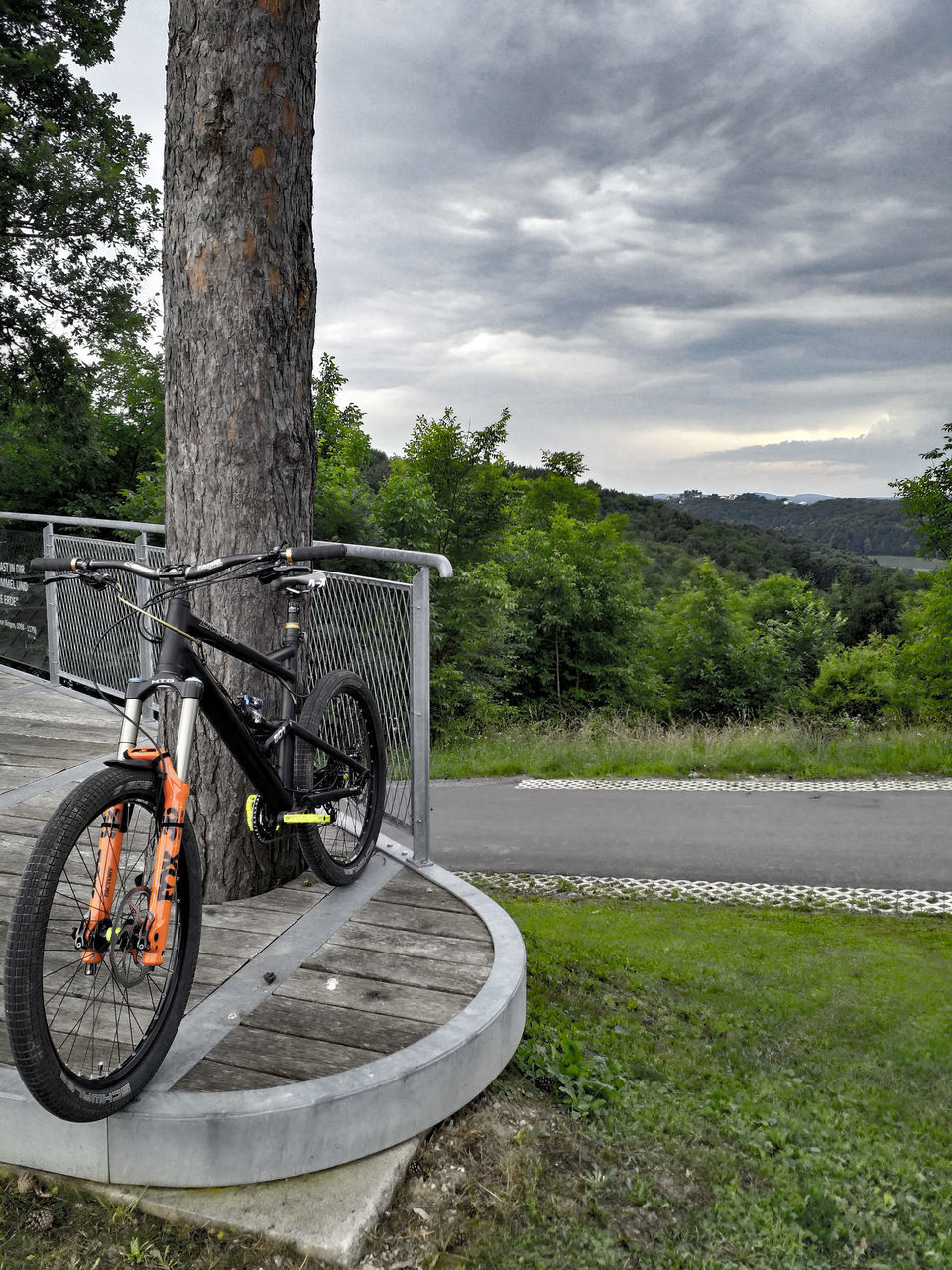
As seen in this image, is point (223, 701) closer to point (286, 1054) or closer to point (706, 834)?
point (286, 1054)

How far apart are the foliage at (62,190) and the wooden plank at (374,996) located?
15640mm

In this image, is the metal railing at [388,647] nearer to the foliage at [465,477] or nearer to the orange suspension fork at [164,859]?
the orange suspension fork at [164,859]

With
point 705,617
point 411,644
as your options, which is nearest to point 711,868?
point 411,644

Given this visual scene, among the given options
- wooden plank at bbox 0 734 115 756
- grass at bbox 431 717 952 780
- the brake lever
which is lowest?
grass at bbox 431 717 952 780

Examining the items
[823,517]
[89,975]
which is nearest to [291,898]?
[89,975]

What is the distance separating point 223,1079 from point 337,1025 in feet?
1.19

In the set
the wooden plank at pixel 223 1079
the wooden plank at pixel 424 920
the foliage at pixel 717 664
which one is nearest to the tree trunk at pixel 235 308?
the wooden plank at pixel 424 920

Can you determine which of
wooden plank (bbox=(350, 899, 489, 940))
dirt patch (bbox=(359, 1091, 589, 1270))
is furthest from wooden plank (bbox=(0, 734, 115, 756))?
dirt patch (bbox=(359, 1091, 589, 1270))

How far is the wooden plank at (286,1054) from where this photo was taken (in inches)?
88.9

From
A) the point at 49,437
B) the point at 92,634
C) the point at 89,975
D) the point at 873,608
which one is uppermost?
the point at 49,437

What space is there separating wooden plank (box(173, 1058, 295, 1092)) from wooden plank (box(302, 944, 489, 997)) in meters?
0.56

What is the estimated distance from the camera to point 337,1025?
2.48 meters

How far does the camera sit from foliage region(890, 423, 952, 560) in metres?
23.3

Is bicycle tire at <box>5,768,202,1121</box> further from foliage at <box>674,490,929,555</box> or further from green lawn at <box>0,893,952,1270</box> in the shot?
foliage at <box>674,490,929,555</box>
